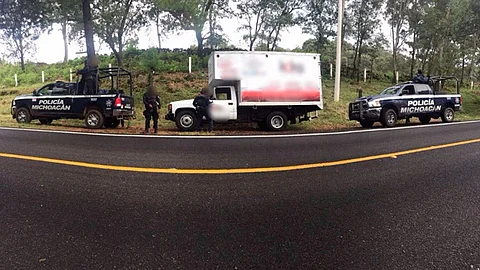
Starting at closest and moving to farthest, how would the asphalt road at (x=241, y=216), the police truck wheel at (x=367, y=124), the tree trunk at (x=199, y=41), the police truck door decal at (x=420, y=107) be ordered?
1. the asphalt road at (x=241, y=216)
2. the police truck door decal at (x=420, y=107)
3. the police truck wheel at (x=367, y=124)
4. the tree trunk at (x=199, y=41)

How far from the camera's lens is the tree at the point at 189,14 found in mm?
23317

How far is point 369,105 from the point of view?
13664mm

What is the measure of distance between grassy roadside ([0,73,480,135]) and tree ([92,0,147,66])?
5.47 m

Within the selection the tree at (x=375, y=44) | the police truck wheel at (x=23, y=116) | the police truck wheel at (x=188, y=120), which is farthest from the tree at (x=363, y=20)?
the police truck wheel at (x=23, y=116)

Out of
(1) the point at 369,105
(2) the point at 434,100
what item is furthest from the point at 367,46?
(1) the point at 369,105

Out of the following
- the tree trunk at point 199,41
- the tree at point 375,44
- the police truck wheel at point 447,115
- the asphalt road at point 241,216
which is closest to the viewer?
the asphalt road at point 241,216

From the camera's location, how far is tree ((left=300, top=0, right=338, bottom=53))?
2853 centimetres

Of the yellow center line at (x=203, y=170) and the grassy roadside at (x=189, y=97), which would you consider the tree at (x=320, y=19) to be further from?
the yellow center line at (x=203, y=170)

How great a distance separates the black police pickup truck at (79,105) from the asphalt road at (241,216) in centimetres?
719

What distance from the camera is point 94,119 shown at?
1312 centimetres

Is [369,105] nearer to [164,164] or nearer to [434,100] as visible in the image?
[434,100]

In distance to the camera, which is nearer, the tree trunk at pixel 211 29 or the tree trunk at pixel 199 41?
the tree trunk at pixel 199 41

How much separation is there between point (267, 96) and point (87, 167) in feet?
29.0

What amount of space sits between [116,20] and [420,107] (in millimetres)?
21201
